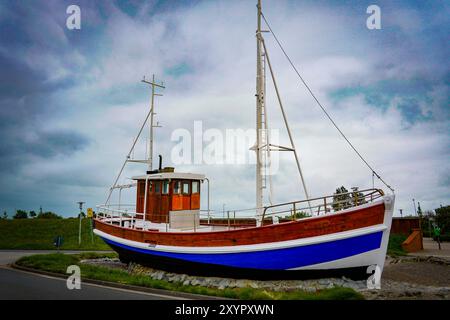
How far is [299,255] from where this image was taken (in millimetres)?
9758

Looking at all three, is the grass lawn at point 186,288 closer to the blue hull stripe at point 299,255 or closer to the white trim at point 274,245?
the blue hull stripe at point 299,255

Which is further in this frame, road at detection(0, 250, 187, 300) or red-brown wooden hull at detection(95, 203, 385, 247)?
red-brown wooden hull at detection(95, 203, 385, 247)

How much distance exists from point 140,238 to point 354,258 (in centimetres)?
867

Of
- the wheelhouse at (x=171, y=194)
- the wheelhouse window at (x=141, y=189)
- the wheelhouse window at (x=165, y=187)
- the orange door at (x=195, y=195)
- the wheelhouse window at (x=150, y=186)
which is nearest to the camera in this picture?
the wheelhouse at (x=171, y=194)

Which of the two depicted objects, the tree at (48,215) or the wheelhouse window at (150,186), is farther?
the tree at (48,215)

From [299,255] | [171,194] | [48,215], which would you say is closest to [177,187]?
[171,194]

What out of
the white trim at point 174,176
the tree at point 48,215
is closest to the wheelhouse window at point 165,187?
the white trim at point 174,176

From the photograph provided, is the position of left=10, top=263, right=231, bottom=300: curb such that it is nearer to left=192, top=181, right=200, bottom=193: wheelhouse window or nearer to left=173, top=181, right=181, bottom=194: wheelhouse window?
left=173, top=181, right=181, bottom=194: wheelhouse window

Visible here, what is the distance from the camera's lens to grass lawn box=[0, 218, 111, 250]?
24.9m

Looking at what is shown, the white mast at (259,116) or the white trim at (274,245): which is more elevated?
the white mast at (259,116)

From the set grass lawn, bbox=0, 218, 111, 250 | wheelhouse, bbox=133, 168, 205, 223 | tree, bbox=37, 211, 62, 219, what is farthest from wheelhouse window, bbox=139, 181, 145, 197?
tree, bbox=37, 211, 62, 219

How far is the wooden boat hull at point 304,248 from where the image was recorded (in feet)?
30.2
